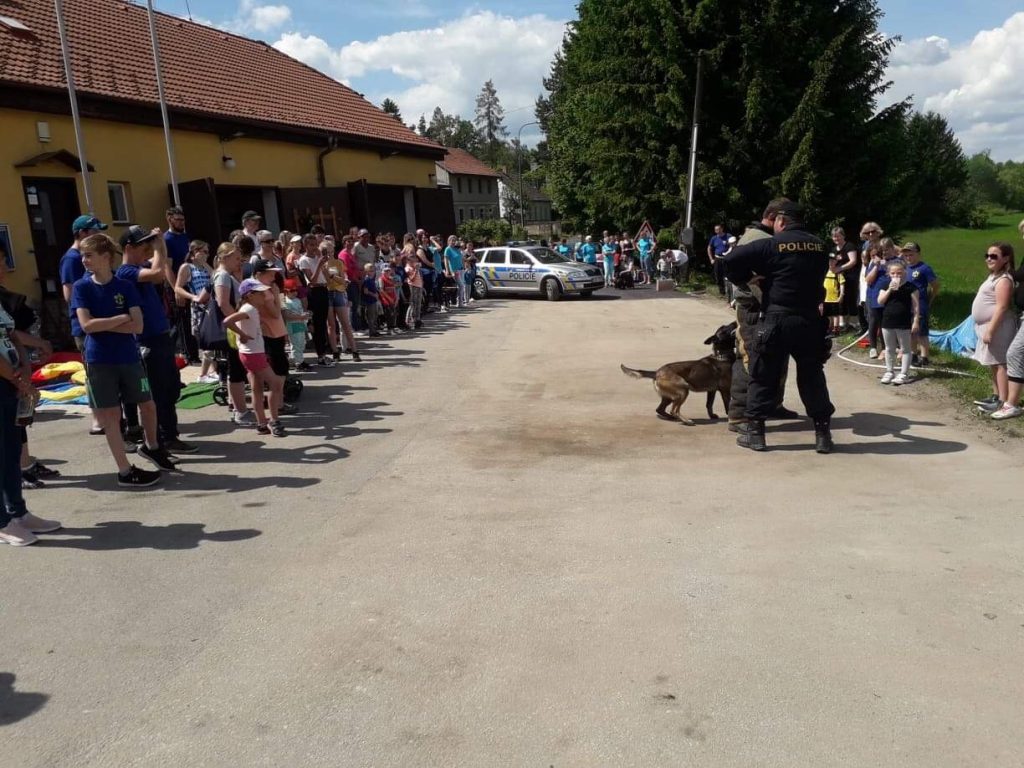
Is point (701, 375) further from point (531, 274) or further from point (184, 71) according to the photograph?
point (184, 71)

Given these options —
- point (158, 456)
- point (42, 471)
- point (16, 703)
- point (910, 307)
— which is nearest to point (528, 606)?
point (16, 703)

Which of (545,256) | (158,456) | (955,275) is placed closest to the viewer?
(158,456)

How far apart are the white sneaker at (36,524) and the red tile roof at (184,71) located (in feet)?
35.0

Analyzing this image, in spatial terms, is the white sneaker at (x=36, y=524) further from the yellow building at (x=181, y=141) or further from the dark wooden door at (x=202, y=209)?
the dark wooden door at (x=202, y=209)

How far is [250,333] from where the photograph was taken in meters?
7.06

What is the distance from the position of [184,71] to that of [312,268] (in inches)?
435

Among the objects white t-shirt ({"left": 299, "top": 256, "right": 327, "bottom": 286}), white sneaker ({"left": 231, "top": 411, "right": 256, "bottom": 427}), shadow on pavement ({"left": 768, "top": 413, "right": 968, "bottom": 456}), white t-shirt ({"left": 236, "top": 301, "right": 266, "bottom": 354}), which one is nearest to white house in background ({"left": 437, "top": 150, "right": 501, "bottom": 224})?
white t-shirt ({"left": 299, "top": 256, "right": 327, "bottom": 286})

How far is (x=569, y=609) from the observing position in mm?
3879

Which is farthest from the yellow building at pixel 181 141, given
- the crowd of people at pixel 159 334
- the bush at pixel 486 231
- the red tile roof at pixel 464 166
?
the red tile roof at pixel 464 166

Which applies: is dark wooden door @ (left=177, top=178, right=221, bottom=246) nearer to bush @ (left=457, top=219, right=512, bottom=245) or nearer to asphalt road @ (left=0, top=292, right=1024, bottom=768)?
asphalt road @ (left=0, top=292, right=1024, bottom=768)

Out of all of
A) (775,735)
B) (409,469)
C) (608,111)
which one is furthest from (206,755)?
(608,111)

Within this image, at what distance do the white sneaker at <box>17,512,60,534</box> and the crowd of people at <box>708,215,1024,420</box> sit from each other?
5.38 meters

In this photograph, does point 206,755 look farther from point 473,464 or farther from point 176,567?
point 473,464

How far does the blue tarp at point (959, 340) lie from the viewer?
419 inches
